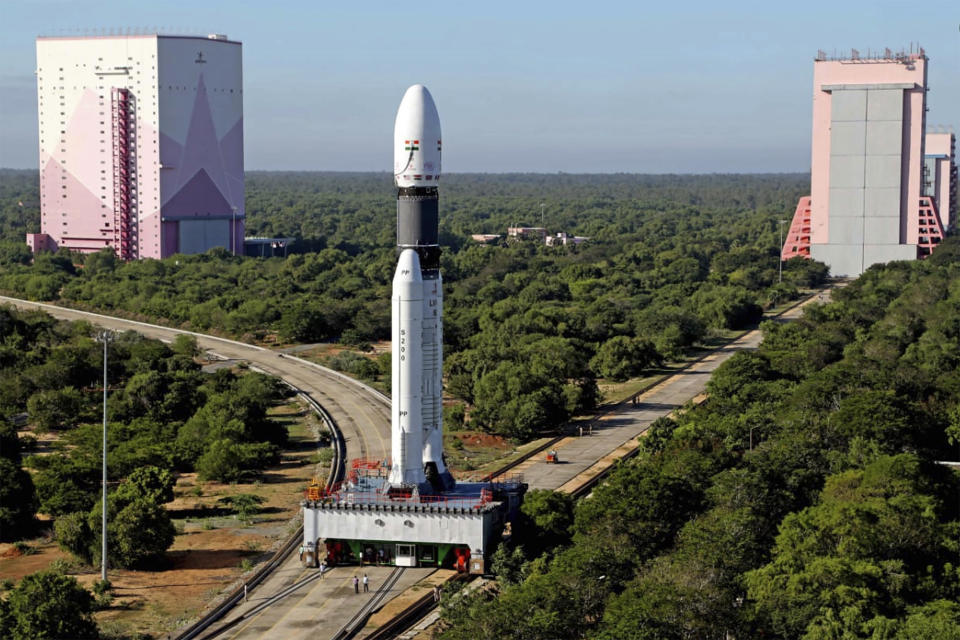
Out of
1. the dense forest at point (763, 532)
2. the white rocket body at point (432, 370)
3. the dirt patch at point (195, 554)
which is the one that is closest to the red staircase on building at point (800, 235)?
the dense forest at point (763, 532)

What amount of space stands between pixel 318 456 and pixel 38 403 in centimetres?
1921

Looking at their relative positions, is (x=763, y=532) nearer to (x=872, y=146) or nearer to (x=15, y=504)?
(x=15, y=504)

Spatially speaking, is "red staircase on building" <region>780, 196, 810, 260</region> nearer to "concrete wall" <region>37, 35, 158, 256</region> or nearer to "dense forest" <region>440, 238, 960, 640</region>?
"concrete wall" <region>37, 35, 158, 256</region>

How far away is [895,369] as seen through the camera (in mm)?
75688

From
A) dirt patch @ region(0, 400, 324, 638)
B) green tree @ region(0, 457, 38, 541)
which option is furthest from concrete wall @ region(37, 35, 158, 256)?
green tree @ region(0, 457, 38, 541)

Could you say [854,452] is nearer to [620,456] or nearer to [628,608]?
[620,456]

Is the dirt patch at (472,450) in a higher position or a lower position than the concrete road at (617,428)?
lower

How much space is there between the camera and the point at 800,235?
6703 inches

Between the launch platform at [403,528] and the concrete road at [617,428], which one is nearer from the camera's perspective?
the launch platform at [403,528]

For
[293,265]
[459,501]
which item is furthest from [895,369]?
[293,265]

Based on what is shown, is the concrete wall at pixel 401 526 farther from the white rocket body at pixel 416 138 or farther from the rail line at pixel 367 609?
the white rocket body at pixel 416 138

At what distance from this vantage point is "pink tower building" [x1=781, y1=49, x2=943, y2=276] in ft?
493

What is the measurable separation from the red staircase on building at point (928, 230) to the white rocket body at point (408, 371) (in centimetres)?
12199

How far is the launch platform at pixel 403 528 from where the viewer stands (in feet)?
159
